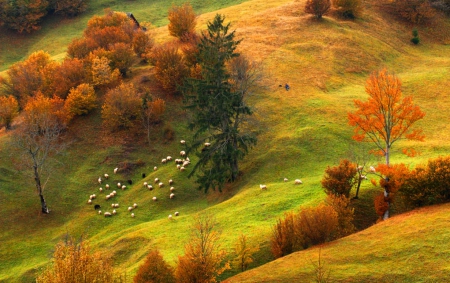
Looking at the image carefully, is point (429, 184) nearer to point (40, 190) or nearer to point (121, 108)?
point (40, 190)

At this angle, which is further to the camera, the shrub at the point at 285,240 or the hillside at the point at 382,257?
the shrub at the point at 285,240

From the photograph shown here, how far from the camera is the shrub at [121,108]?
68.0 m

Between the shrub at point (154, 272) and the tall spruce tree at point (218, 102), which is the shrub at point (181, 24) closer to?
the tall spruce tree at point (218, 102)

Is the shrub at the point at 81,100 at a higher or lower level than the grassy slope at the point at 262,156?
higher

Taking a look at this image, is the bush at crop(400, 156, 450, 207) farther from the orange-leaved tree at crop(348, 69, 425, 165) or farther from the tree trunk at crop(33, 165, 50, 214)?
the tree trunk at crop(33, 165, 50, 214)

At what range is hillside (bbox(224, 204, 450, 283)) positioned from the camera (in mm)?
27828

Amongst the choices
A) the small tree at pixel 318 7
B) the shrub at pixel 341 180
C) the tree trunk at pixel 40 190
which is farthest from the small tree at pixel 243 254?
the small tree at pixel 318 7

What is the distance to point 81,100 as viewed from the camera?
7006cm

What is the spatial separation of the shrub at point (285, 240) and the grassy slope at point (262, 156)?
1605mm

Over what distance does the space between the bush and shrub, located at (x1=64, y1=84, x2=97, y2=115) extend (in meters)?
51.2

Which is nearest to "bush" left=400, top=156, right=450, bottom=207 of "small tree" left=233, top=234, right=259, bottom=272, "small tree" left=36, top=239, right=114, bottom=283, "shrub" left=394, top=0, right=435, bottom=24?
"small tree" left=233, top=234, right=259, bottom=272

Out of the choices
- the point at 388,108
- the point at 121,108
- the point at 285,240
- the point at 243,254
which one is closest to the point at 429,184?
the point at 388,108

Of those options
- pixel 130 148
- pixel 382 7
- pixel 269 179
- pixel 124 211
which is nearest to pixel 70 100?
pixel 130 148

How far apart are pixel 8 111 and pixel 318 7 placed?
213 ft
